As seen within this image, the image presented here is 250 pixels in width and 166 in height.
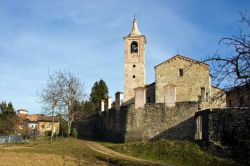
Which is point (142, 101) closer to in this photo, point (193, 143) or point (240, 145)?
point (193, 143)

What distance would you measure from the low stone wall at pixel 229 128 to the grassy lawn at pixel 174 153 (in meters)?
1.49

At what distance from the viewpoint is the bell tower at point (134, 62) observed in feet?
178

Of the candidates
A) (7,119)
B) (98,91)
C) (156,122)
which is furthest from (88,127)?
(7,119)

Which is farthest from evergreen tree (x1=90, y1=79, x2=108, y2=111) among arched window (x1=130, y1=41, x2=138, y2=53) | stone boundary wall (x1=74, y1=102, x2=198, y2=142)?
stone boundary wall (x1=74, y1=102, x2=198, y2=142)

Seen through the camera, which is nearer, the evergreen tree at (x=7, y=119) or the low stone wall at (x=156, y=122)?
the low stone wall at (x=156, y=122)

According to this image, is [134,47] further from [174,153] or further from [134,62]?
[174,153]

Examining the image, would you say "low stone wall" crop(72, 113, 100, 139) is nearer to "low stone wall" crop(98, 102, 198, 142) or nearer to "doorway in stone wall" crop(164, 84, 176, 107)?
"low stone wall" crop(98, 102, 198, 142)

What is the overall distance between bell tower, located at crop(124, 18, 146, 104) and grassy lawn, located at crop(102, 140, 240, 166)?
985 inches

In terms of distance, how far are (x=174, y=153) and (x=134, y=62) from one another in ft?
99.4

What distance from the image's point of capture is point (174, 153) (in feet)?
84.0

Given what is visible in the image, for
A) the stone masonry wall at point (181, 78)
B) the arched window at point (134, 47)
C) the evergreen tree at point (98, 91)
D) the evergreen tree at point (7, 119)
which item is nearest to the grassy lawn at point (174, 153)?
the stone masonry wall at point (181, 78)

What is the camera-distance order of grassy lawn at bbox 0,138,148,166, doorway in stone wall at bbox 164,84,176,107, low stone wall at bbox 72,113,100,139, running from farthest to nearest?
low stone wall at bbox 72,113,100,139, doorway in stone wall at bbox 164,84,176,107, grassy lawn at bbox 0,138,148,166

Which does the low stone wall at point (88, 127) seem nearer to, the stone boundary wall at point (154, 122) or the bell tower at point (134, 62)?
the stone boundary wall at point (154, 122)

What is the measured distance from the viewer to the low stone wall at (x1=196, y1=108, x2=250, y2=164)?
Answer: 25.5 metres
